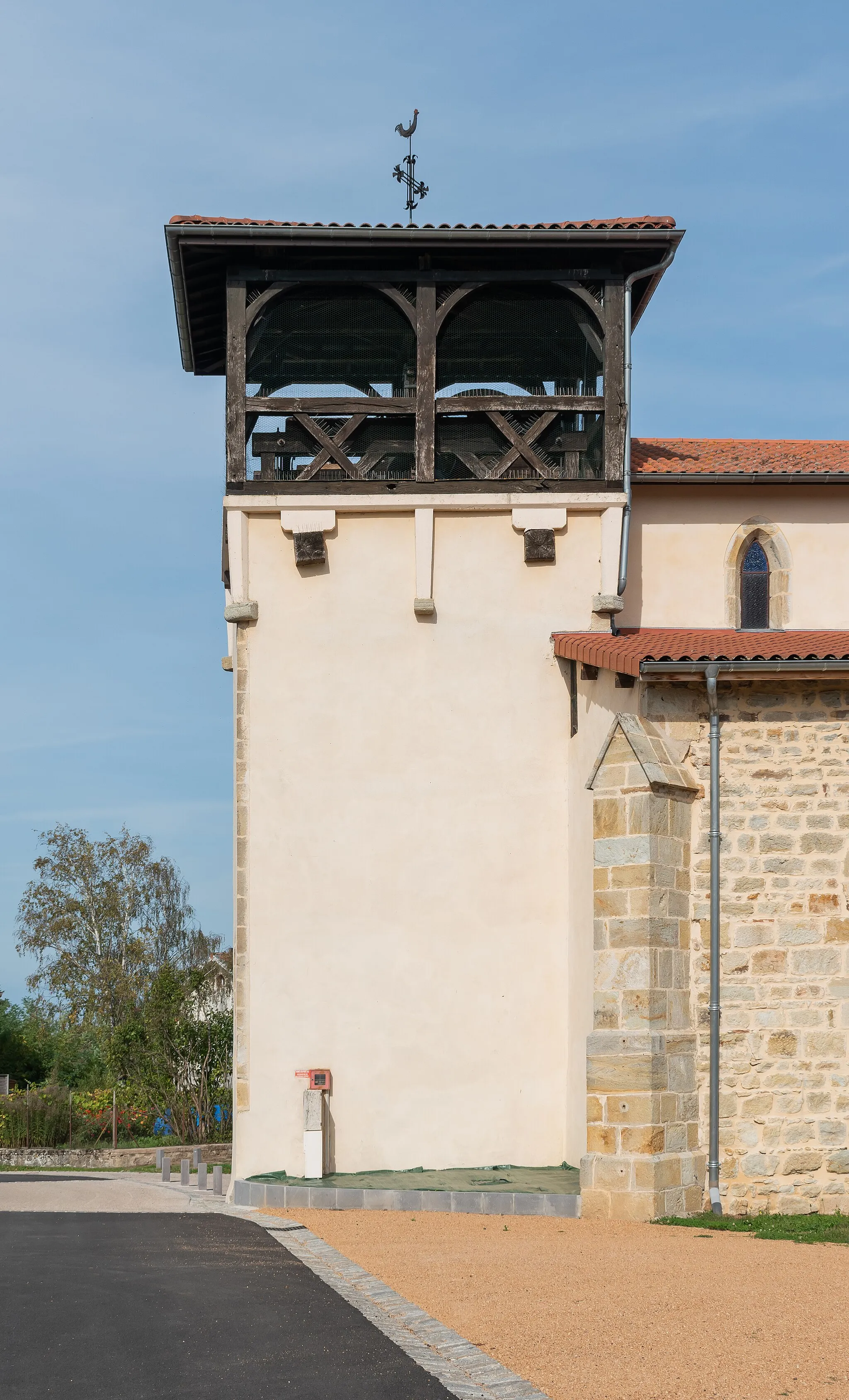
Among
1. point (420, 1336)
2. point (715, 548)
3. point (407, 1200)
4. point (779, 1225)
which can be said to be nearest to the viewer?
point (420, 1336)

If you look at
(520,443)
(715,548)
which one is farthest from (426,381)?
(715,548)

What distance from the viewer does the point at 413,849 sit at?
14.6 metres

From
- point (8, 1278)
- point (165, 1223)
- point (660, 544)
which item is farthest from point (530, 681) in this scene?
point (8, 1278)

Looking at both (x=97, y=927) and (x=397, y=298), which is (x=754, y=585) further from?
(x=97, y=927)

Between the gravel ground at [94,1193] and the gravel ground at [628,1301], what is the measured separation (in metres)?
4.56

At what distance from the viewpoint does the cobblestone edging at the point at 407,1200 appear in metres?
12.3

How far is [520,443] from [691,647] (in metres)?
3.11

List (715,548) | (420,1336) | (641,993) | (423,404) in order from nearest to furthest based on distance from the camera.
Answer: (420,1336), (641,993), (423,404), (715,548)

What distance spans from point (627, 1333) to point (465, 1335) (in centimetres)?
81

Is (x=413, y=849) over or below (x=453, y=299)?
below

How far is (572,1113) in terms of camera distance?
14023 millimetres

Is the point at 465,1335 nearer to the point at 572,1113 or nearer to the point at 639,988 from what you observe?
the point at 639,988

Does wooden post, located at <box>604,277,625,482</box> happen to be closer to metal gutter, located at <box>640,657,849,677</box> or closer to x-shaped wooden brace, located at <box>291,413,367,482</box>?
x-shaped wooden brace, located at <box>291,413,367,482</box>

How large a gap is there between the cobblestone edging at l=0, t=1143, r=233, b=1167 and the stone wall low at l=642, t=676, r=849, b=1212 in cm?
1475
